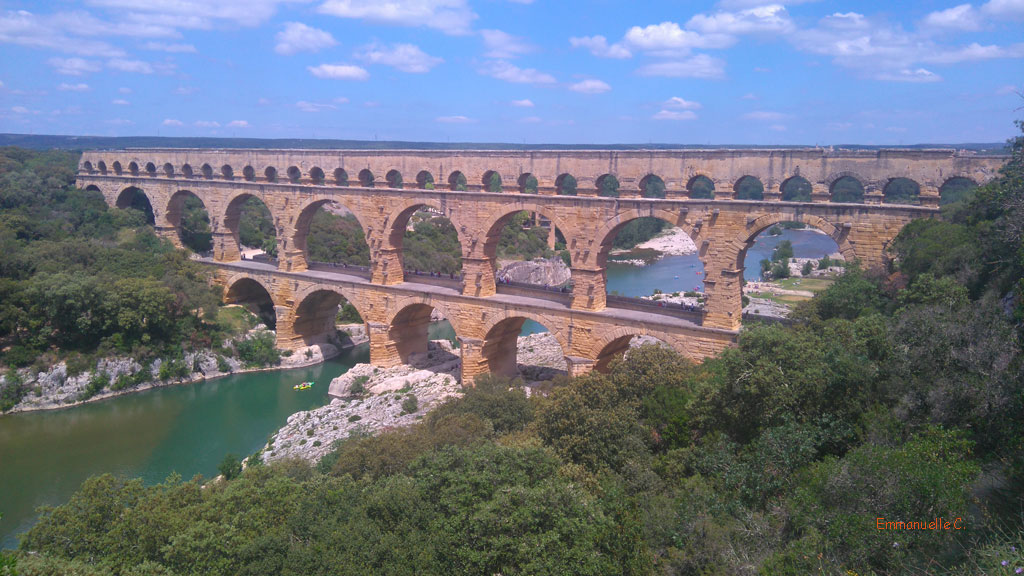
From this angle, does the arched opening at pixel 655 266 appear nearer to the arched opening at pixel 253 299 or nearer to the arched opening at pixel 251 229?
the arched opening at pixel 253 299

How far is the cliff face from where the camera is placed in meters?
31.3

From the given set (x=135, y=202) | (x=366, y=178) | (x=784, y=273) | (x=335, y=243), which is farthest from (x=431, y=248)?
(x=784, y=273)

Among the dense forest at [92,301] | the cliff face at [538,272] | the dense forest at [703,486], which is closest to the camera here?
the dense forest at [703,486]

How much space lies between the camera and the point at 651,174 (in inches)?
568

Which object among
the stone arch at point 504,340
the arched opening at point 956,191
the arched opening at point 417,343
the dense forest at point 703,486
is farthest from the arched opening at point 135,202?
the arched opening at point 956,191

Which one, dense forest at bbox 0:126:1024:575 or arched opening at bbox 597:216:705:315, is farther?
arched opening at bbox 597:216:705:315

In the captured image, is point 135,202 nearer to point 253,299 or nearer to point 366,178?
point 253,299

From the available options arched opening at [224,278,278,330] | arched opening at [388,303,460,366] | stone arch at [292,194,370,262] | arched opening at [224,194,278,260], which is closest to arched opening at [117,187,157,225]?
arched opening at [224,194,278,260]

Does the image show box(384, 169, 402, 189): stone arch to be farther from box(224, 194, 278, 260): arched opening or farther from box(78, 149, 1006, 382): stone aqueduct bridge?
box(224, 194, 278, 260): arched opening

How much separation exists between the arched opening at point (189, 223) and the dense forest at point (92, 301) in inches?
64.7

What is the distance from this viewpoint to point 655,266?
41.5 metres

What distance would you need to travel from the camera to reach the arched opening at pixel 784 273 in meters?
24.6

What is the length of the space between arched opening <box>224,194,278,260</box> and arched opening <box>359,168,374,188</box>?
5.01 meters

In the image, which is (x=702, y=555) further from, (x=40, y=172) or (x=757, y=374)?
(x=40, y=172)
